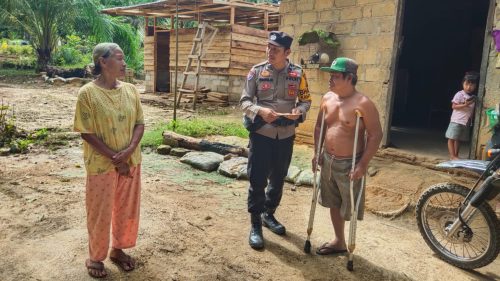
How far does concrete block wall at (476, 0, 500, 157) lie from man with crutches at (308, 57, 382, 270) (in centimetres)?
249

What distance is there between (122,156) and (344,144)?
1.70 metres

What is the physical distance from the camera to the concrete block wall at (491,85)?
4504 millimetres

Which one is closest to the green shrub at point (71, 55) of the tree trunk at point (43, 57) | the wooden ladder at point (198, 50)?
the tree trunk at point (43, 57)

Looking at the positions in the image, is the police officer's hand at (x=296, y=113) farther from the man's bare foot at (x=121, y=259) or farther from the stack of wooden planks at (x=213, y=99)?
the stack of wooden planks at (x=213, y=99)

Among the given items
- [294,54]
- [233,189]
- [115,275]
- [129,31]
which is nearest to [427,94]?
[294,54]

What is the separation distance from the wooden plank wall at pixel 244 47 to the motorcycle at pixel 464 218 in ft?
31.7

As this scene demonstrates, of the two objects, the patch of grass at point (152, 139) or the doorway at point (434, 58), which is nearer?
the patch of grass at point (152, 139)

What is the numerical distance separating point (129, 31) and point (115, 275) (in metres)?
20.0

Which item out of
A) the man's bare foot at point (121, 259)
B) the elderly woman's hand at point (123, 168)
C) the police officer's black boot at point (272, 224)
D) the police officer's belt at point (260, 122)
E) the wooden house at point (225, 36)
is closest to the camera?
the elderly woman's hand at point (123, 168)

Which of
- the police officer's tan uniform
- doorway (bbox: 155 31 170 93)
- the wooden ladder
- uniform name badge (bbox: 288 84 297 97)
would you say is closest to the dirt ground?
the police officer's tan uniform

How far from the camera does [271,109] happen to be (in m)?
3.29

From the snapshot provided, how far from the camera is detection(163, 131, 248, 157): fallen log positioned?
6348 millimetres

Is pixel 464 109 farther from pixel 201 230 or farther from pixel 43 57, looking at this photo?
pixel 43 57

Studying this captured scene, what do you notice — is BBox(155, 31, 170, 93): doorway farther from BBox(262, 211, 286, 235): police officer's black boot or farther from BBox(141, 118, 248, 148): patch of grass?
BBox(262, 211, 286, 235): police officer's black boot
